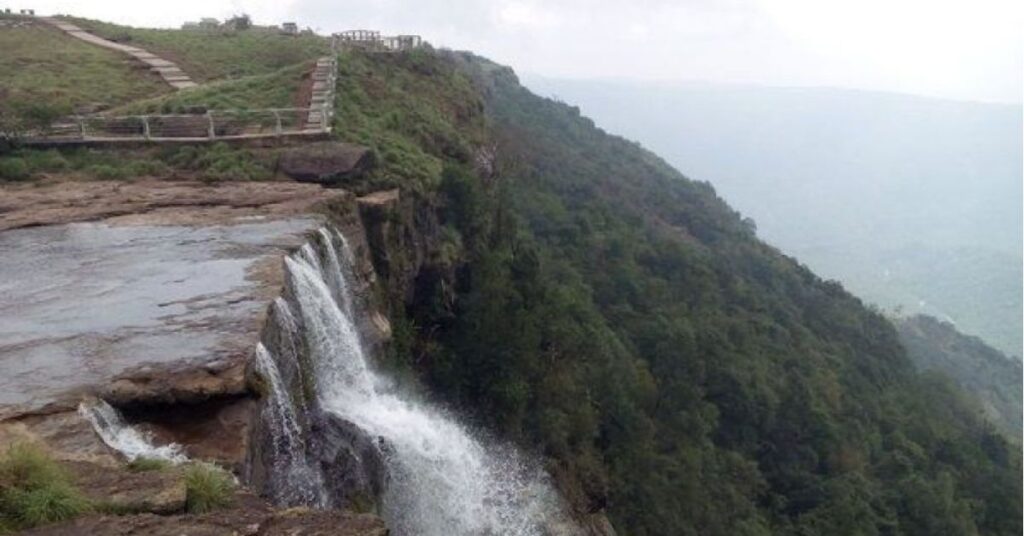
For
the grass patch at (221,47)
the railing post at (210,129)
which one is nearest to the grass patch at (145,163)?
the railing post at (210,129)

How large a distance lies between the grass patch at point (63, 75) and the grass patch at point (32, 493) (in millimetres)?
19213

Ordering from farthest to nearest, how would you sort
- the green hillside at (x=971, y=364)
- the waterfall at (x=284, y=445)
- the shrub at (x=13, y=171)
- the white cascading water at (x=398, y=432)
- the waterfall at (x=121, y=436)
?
the green hillside at (x=971, y=364) → the shrub at (x=13, y=171) → the white cascading water at (x=398, y=432) → the waterfall at (x=284, y=445) → the waterfall at (x=121, y=436)

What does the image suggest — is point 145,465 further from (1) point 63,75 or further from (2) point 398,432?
(1) point 63,75

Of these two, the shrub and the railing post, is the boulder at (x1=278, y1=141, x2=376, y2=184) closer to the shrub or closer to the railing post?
the railing post

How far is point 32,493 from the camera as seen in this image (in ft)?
25.5

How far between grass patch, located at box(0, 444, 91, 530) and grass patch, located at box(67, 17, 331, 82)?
29830 millimetres

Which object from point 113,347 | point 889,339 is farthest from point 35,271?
point 889,339

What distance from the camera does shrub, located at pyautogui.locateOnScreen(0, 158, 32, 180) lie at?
2177 centimetres

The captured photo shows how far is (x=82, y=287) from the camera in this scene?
14.9m

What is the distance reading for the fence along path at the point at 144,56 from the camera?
113ft

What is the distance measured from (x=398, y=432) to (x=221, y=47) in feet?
106

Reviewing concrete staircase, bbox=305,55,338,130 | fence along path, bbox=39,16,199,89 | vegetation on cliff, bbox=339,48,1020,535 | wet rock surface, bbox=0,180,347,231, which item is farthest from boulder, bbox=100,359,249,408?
fence along path, bbox=39,16,199,89

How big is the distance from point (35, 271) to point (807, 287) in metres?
68.2

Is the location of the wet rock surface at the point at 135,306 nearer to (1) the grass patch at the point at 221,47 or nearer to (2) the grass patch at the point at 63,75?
(2) the grass patch at the point at 63,75
